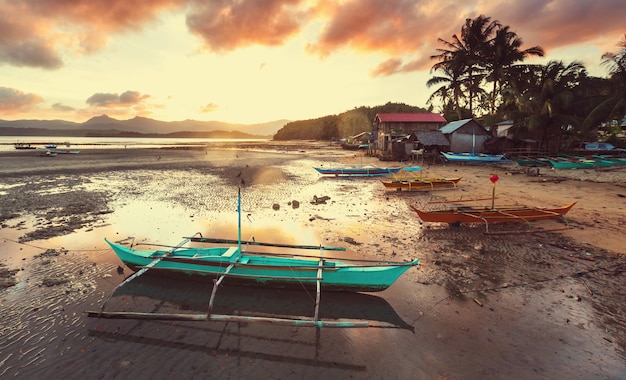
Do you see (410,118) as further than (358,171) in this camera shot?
Yes

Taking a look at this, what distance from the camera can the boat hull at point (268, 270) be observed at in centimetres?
775

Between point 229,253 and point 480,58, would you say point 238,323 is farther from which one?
point 480,58

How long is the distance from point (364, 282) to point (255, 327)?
10.5 ft

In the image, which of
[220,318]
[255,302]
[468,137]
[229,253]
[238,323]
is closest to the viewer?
[220,318]

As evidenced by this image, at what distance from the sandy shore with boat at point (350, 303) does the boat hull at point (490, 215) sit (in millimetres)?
558

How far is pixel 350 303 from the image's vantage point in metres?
8.03

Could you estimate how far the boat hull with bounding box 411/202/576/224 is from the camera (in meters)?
12.6

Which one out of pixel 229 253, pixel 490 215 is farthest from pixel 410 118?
pixel 229 253

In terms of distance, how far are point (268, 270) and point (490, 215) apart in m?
10.8

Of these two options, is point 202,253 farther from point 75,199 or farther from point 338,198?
point 75,199

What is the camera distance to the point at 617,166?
89.4ft

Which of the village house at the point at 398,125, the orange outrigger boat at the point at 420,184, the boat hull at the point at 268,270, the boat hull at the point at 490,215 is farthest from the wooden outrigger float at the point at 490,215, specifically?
the village house at the point at 398,125

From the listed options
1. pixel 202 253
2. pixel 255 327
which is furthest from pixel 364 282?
pixel 202 253

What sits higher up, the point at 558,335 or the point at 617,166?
the point at 617,166
